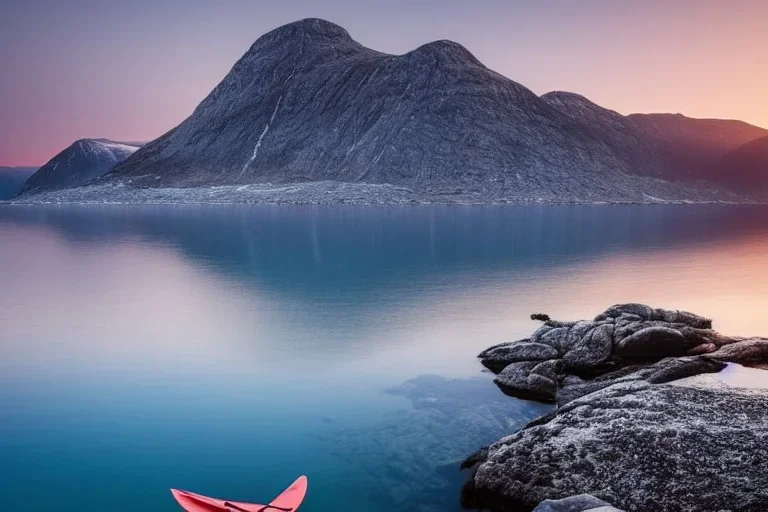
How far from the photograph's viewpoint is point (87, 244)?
220 ft

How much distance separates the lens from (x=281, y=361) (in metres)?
21.6

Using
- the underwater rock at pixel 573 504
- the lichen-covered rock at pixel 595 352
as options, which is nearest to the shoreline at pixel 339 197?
the lichen-covered rock at pixel 595 352

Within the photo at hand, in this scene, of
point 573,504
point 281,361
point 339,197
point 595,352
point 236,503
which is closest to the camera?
point 573,504

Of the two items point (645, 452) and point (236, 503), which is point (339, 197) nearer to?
point (236, 503)

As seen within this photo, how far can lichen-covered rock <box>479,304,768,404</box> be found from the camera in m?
17.2

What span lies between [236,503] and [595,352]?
1293cm

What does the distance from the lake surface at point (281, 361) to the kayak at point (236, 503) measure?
0.48 metres

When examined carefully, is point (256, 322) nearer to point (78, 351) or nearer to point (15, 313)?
point (78, 351)

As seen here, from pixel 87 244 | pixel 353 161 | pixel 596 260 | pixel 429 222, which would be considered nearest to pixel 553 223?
pixel 429 222

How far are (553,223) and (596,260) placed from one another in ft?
148

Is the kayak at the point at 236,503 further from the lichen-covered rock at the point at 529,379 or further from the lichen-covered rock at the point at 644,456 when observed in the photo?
the lichen-covered rock at the point at 529,379

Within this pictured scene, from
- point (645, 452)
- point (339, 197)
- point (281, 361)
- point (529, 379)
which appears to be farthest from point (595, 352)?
point (339, 197)

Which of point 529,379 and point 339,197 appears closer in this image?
point 529,379

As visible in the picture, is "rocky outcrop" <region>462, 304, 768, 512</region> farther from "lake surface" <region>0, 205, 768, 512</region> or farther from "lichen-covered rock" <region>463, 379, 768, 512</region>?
"lake surface" <region>0, 205, 768, 512</region>
